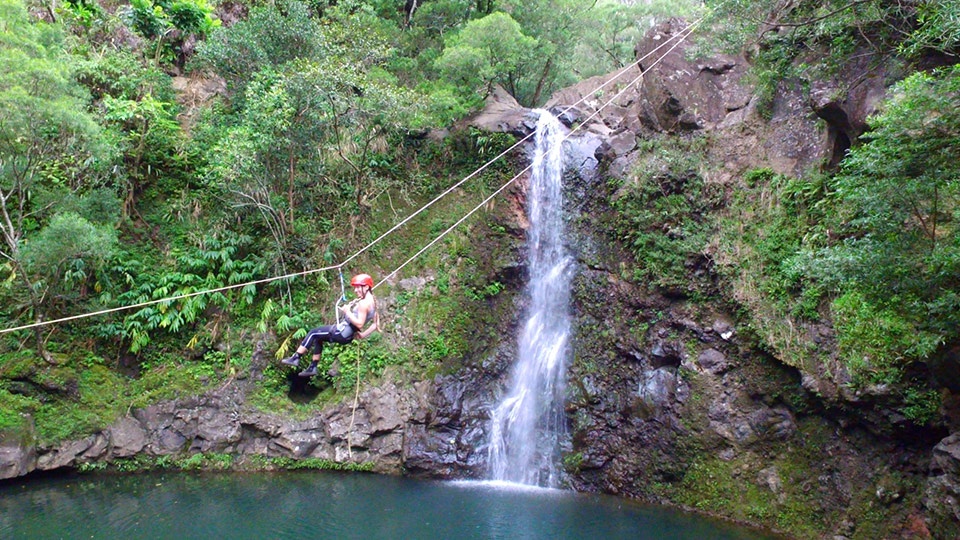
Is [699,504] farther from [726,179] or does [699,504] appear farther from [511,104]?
[511,104]

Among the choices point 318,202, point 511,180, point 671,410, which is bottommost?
point 671,410

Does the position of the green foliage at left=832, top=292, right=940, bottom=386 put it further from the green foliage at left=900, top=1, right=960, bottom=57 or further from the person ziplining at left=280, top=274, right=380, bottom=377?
the person ziplining at left=280, top=274, right=380, bottom=377

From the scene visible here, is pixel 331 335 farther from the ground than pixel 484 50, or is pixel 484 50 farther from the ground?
pixel 484 50

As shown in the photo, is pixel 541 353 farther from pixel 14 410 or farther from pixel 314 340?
pixel 14 410

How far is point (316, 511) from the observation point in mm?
9539

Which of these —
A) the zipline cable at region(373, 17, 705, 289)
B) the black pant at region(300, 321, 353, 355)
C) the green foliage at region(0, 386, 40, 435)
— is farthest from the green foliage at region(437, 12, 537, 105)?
the green foliage at region(0, 386, 40, 435)

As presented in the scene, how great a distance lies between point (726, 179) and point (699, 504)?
587cm

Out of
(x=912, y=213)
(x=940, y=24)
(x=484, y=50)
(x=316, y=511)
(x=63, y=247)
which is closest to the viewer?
(x=940, y=24)

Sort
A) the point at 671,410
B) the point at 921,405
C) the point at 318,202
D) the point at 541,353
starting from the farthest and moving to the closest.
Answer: the point at 318,202, the point at 541,353, the point at 671,410, the point at 921,405

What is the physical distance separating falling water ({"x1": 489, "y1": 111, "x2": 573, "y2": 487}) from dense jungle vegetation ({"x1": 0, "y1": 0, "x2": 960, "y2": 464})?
1040mm

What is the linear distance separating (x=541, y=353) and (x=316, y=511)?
529 cm

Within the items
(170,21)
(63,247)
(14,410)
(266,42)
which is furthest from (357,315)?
(170,21)

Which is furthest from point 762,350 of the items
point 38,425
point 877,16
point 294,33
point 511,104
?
point 38,425

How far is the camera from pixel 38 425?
10.7 meters
